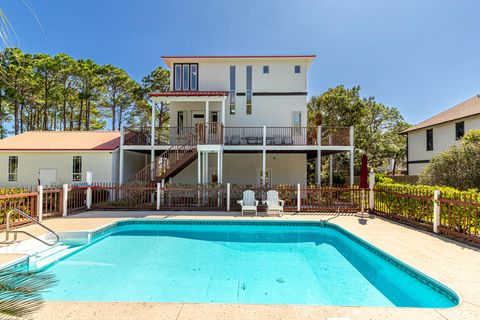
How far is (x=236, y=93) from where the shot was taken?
1777 centimetres

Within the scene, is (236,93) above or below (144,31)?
below

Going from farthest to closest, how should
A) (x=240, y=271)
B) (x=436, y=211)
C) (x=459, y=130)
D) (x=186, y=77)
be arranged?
(x=459, y=130)
(x=186, y=77)
(x=436, y=211)
(x=240, y=271)

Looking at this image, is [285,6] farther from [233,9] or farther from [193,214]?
[193,214]

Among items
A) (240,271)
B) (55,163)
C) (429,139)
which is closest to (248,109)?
(240,271)

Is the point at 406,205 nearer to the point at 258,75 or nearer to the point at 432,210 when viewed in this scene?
the point at 432,210

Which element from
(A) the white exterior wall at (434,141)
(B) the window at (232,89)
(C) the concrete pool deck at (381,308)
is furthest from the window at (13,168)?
(A) the white exterior wall at (434,141)

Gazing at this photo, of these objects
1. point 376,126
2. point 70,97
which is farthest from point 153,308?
point 376,126

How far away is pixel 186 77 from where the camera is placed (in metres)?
18.0

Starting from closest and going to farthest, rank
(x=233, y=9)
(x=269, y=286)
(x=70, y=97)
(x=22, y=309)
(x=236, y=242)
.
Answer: (x=22, y=309), (x=269, y=286), (x=236, y=242), (x=233, y=9), (x=70, y=97)

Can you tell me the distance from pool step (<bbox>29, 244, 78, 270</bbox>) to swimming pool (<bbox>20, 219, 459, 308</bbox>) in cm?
15

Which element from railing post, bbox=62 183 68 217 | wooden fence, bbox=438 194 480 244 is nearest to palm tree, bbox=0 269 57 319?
wooden fence, bbox=438 194 480 244

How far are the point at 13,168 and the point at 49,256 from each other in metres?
14.6

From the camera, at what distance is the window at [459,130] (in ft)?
58.7

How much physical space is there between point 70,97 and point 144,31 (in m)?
18.0
